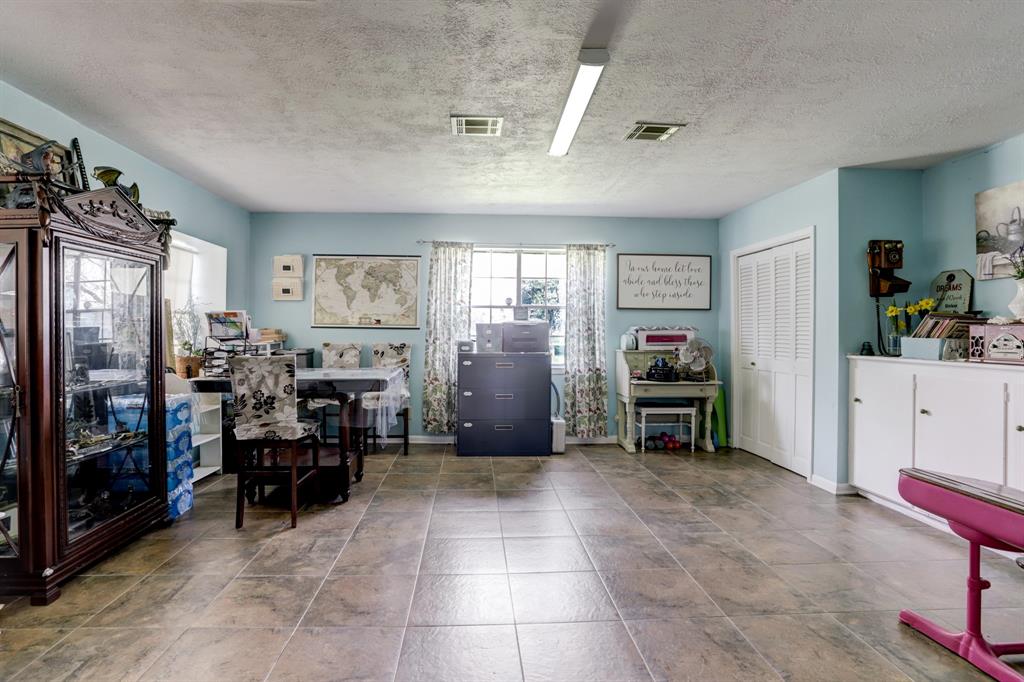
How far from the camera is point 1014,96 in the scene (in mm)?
2650

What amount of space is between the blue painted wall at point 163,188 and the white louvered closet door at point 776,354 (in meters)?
5.21

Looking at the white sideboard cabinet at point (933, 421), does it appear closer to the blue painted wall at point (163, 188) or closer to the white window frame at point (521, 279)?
the white window frame at point (521, 279)

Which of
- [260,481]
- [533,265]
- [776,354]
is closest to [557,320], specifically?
[533,265]

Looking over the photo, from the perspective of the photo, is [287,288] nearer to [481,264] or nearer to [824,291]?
[481,264]

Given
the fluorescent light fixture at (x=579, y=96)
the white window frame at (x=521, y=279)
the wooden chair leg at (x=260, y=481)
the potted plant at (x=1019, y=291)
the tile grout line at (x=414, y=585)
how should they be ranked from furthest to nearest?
the white window frame at (x=521, y=279)
the wooden chair leg at (x=260, y=481)
the potted plant at (x=1019, y=291)
the fluorescent light fixture at (x=579, y=96)
the tile grout line at (x=414, y=585)

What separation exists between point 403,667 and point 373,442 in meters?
3.56

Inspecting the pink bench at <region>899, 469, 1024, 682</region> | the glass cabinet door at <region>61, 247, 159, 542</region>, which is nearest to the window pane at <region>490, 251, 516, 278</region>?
the glass cabinet door at <region>61, 247, 159, 542</region>

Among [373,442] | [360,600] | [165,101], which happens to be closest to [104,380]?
[165,101]

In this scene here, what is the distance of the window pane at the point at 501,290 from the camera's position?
18.8 feet

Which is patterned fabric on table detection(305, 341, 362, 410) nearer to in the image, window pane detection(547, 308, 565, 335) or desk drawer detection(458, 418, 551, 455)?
desk drawer detection(458, 418, 551, 455)

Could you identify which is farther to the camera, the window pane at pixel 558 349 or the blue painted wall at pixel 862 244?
the window pane at pixel 558 349

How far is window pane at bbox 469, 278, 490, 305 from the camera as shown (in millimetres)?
5707

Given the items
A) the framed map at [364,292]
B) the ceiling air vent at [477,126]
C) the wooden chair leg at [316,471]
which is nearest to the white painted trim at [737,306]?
the ceiling air vent at [477,126]

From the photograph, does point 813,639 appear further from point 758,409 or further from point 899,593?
point 758,409
